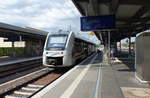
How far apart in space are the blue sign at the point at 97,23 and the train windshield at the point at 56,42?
203 cm

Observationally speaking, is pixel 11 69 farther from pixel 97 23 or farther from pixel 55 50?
pixel 97 23

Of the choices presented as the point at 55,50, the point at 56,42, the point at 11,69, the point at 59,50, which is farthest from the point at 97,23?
the point at 11,69

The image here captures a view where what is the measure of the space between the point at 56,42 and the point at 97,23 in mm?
3729

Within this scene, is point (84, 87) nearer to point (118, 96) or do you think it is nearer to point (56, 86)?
point (56, 86)

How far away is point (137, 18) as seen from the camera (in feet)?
47.9

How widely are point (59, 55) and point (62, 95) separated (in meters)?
7.24

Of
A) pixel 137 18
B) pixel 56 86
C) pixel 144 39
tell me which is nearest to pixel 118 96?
pixel 56 86

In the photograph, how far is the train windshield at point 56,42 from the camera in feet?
44.2

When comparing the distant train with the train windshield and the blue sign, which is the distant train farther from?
the blue sign

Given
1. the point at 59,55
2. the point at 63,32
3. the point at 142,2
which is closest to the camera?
the point at 142,2

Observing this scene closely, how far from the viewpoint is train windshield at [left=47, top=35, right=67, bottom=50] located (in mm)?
13484

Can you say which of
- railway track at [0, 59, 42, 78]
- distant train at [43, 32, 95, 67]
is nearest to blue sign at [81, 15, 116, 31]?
distant train at [43, 32, 95, 67]

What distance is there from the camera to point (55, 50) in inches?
524

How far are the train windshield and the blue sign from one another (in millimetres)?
2034
